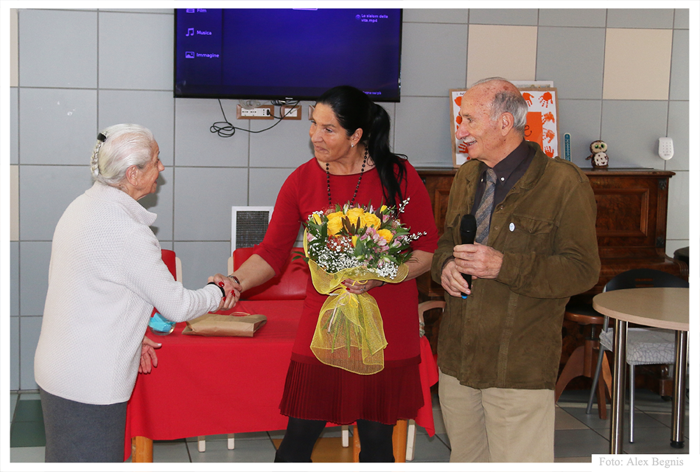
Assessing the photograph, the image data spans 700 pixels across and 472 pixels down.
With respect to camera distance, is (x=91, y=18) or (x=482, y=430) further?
(x=91, y=18)

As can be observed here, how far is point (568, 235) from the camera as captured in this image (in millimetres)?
1966

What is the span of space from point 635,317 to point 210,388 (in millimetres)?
1856

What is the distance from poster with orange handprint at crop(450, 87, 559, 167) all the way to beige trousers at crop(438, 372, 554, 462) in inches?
106

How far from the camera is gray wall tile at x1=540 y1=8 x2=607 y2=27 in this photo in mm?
4684

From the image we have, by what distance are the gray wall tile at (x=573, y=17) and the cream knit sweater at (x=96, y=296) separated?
3807 millimetres

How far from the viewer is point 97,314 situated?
1929mm

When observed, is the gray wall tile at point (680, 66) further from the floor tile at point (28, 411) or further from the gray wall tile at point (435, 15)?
the floor tile at point (28, 411)

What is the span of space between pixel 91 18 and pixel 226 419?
9.99 ft

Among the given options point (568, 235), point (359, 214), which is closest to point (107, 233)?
point (359, 214)

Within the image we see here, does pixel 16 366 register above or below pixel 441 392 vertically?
below

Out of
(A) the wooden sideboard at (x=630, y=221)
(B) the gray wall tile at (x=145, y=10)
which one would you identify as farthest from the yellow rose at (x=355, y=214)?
(B) the gray wall tile at (x=145, y=10)

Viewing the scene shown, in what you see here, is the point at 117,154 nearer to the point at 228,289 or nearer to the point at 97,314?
the point at 97,314

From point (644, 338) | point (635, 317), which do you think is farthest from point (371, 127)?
point (644, 338)

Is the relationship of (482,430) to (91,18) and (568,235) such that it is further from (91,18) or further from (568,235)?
(91,18)
